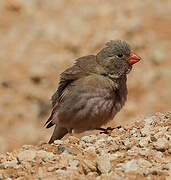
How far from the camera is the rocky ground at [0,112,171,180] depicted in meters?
4.82

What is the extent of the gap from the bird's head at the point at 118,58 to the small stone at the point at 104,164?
2.50 metres

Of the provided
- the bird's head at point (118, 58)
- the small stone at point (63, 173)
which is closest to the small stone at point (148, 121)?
the bird's head at point (118, 58)

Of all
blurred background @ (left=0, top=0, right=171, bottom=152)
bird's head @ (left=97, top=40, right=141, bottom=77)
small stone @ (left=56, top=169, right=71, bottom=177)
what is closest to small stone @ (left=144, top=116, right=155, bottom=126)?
bird's head @ (left=97, top=40, right=141, bottom=77)

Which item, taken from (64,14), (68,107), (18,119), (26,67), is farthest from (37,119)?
(68,107)

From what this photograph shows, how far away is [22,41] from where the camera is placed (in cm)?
1274

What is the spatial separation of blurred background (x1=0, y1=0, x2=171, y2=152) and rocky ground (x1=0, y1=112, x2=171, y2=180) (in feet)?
18.0

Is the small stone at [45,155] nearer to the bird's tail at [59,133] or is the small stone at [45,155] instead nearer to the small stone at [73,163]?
the small stone at [73,163]

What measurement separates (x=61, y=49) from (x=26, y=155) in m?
7.41

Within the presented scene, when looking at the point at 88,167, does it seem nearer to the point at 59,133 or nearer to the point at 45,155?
the point at 45,155

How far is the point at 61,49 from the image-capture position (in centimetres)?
1263

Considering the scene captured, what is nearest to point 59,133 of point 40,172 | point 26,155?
point 26,155

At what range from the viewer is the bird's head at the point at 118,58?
24.4 feet

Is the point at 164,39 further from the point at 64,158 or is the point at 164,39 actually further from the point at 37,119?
the point at 64,158

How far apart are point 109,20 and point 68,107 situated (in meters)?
6.21
